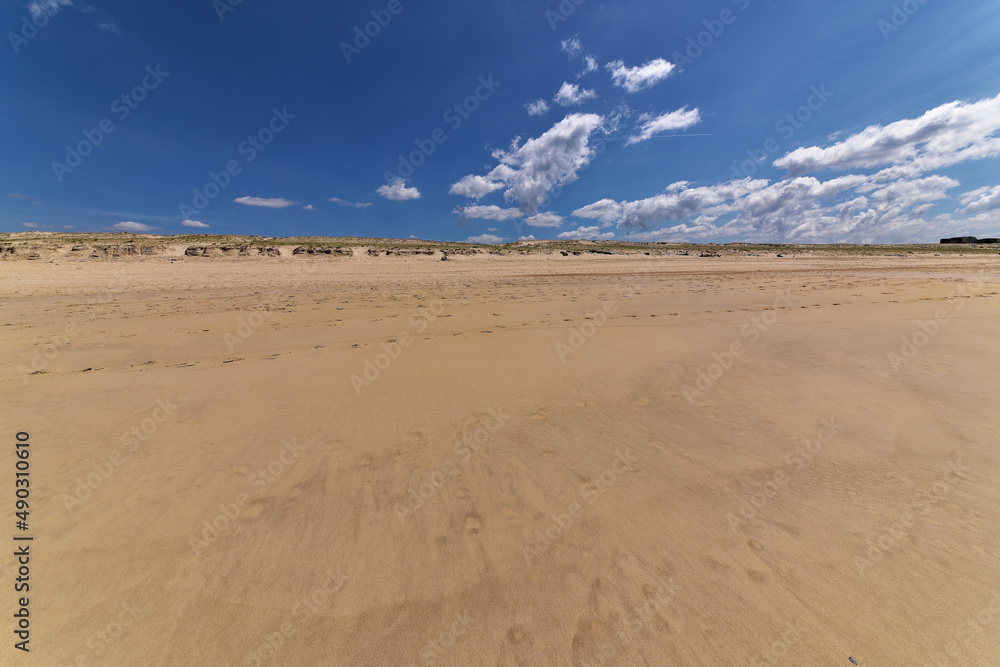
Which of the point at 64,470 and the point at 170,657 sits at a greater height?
the point at 64,470

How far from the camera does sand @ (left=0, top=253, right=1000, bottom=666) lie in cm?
203

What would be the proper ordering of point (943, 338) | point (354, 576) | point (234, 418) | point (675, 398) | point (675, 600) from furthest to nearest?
point (943, 338), point (675, 398), point (234, 418), point (354, 576), point (675, 600)

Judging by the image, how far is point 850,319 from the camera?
9555 mm

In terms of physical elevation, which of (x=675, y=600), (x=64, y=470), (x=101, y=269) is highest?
(x=101, y=269)

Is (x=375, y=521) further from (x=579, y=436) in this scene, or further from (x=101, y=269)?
(x=101, y=269)

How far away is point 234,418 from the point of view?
14.8ft

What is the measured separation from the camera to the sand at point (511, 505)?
2031 mm

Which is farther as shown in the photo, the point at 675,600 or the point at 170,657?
the point at 675,600

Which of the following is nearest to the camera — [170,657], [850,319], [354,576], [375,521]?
[170,657]

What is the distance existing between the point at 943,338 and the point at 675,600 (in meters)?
9.96

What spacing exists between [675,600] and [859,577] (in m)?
1.28

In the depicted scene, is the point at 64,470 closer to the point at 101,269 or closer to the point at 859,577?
the point at 859,577

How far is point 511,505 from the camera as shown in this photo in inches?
120

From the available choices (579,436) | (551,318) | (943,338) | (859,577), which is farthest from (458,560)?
(943,338)
